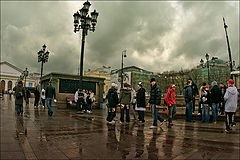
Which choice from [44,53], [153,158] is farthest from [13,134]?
[44,53]

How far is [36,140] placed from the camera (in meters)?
5.06

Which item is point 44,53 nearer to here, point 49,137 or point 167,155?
point 49,137

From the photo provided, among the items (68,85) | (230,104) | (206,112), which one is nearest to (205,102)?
(206,112)

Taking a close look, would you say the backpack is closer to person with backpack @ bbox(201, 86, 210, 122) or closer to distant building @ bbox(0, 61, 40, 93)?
person with backpack @ bbox(201, 86, 210, 122)

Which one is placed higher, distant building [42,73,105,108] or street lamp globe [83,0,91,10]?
street lamp globe [83,0,91,10]

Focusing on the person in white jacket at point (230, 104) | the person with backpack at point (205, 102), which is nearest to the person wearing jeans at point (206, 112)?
the person with backpack at point (205, 102)

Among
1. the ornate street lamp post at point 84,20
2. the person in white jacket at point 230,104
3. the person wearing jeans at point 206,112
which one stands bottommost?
the person wearing jeans at point 206,112

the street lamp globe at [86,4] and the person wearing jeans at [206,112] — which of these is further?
the street lamp globe at [86,4]

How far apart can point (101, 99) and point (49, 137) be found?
1601 centimetres

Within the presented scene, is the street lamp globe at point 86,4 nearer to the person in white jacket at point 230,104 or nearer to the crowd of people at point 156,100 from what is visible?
the crowd of people at point 156,100

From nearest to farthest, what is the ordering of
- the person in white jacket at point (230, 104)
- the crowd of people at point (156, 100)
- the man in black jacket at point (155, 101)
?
the person in white jacket at point (230, 104)
the man in black jacket at point (155, 101)
the crowd of people at point (156, 100)

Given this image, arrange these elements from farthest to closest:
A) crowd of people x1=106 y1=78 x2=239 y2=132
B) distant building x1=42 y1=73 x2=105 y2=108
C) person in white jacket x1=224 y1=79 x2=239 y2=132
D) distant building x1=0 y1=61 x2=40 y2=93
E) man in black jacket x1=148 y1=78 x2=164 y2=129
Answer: distant building x1=0 y1=61 x2=40 y2=93, distant building x1=42 y1=73 x2=105 y2=108, crowd of people x1=106 y1=78 x2=239 y2=132, man in black jacket x1=148 y1=78 x2=164 y2=129, person in white jacket x1=224 y1=79 x2=239 y2=132

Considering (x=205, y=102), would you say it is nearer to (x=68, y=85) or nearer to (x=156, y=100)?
(x=156, y=100)

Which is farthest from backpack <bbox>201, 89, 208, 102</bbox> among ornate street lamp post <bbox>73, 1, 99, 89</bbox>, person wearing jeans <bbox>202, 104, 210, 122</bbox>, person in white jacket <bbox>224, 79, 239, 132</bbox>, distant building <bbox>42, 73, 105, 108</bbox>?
distant building <bbox>42, 73, 105, 108</bbox>
